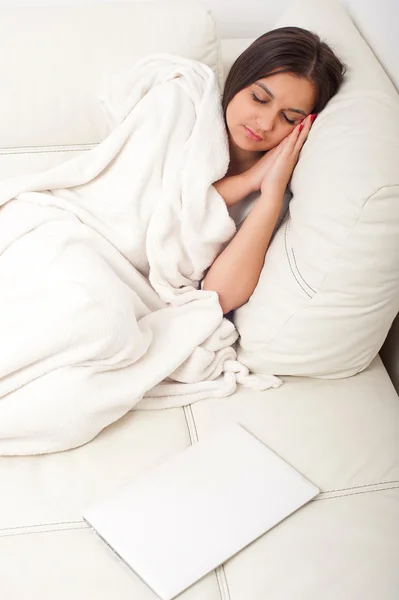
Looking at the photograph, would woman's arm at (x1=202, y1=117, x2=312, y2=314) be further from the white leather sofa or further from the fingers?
the white leather sofa

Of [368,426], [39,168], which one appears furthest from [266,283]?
[39,168]

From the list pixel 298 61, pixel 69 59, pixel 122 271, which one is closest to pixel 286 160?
pixel 298 61

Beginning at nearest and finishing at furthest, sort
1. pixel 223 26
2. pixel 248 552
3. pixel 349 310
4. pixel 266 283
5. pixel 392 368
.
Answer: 1. pixel 248 552
2. pixel 349 310
3. pixel 266 283
4. pixel 392 368
5. pixel 223 26

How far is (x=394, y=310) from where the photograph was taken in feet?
4.35

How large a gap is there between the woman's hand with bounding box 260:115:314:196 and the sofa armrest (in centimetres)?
37

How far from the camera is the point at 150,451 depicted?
49.4 inches

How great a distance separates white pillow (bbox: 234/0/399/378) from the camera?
4.09ft

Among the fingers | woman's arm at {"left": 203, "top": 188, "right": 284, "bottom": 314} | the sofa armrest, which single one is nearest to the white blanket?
woman's arm at {"left": 203, "top": 188, "right": 284, "bottom": 314}

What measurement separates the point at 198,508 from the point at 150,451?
5.9 inches

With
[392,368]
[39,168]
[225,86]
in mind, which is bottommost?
[392,368]

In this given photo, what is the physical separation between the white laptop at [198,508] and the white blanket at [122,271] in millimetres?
145

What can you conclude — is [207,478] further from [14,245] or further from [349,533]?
[14,245]

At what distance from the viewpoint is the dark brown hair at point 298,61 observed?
1427 millimetres

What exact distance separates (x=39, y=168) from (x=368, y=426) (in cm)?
89
